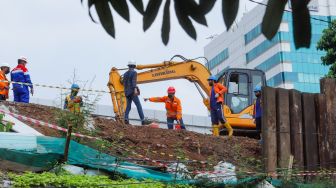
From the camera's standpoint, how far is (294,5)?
1.87 metres

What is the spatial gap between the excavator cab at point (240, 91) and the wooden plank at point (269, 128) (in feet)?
13.4

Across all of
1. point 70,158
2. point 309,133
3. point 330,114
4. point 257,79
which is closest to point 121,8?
point 70,158

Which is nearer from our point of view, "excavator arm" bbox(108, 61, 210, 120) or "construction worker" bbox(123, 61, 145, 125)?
"construction worker" bbox(123, 61, 145, 125)

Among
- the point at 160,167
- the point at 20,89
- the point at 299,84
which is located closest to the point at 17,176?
the point at 160,167

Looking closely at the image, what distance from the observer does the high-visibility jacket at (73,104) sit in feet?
35.3

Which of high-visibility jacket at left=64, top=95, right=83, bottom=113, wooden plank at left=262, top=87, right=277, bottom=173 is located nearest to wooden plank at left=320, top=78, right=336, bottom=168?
wooden plank at left=262, top=87, right=277, bottom=173

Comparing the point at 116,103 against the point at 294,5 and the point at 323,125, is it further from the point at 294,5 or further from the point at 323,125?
the point at 294,5

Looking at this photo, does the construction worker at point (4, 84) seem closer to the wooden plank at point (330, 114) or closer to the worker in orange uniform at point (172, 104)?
the worker in orange uniform at point (172, 104)

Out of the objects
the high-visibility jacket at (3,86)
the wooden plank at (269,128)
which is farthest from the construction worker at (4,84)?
the wooden plank at (269,128)

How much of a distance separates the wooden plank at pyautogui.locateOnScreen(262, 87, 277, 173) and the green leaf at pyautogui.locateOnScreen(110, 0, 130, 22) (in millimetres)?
9480

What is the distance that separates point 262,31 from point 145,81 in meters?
15.8

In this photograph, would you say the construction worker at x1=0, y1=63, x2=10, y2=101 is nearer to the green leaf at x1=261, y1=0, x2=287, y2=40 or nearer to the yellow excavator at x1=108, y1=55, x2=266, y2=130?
the yellow excavator at x1=108, y1=55, x2=266, y2=130

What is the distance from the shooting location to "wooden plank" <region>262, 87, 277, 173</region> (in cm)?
1150

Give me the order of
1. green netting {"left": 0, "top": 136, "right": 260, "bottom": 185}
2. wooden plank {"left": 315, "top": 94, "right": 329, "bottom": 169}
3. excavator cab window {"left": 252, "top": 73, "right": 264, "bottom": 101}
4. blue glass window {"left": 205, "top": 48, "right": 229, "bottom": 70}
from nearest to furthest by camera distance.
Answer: green netting {"left": 0, "top": 136, "right": 260, "bottom": 185} → wooden plank {"left": 315, "top": 94, "right": 329, "bottom": 169} → excavator cab window {"left": 252, "top": 73, "right": 264, "bottom": 101} → blue glass window {"left": 205, "top": 48, "right": 229, "bottom": 70}
